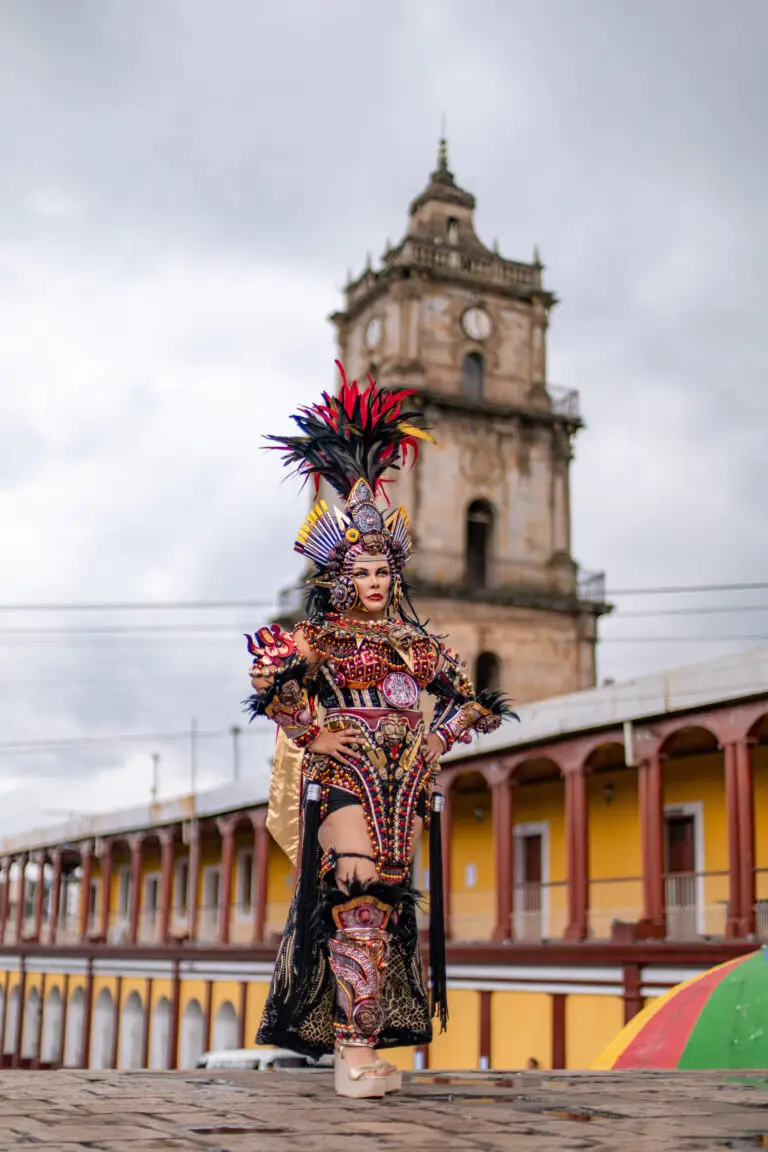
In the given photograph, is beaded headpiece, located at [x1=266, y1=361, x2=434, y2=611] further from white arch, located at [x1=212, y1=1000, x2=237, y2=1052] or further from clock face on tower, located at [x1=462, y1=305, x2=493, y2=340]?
clock face on tower, located at [x1=462, y1=305, x2=493, y2=340]

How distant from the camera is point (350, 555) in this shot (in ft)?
21.3

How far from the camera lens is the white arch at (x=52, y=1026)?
3756cm

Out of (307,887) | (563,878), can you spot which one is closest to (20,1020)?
(563,878)

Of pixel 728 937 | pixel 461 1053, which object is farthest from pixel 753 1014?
pixel 461 1053

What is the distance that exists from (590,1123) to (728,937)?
11.4m

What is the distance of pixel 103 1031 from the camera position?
1391 inches

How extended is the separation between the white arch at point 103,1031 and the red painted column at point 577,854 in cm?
1918

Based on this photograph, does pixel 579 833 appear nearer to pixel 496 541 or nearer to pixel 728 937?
pixel 728 937

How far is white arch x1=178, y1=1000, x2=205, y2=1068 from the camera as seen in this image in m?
30.0

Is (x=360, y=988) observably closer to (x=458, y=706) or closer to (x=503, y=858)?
(x=458, y=706)

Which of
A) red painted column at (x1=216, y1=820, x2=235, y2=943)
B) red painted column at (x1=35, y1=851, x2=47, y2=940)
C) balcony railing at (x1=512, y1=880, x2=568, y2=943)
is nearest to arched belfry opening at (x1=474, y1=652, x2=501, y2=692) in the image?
red painted column at (x1=216, y1=820, x2=235, y2=943)

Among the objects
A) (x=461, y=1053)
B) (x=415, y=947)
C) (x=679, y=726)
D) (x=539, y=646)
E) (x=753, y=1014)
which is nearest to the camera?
(x=415, y=947)

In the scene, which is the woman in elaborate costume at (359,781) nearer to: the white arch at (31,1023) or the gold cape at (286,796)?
the gold cape at (286,796)

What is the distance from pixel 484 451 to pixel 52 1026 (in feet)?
61.0
